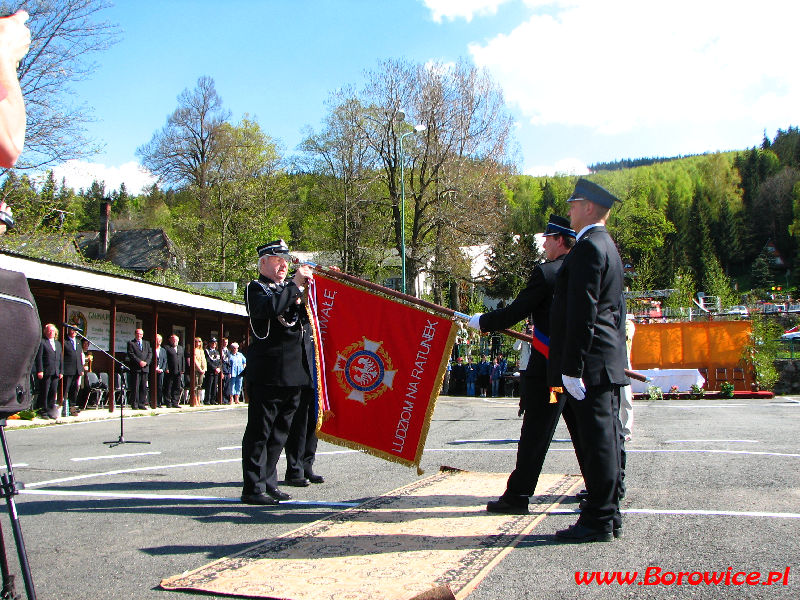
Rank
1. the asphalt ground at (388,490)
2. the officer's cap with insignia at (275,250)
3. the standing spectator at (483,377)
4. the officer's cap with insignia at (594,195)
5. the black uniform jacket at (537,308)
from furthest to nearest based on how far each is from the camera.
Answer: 1. the standing spectator at (483,377)
2. the officer's cap with insignia at (275,250)
3. the black uniform jacket at (537,308)
4. the officer's cap with insignia at (594,195)
5. the asphalt ground at (388,490)

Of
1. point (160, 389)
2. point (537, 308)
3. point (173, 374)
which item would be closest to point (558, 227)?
point (537, 308)

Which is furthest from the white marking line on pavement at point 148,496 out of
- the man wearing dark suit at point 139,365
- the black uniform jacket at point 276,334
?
the man wearing dark suit at point 139,365

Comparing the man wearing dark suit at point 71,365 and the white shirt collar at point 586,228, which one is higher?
the white shirt collar at point 586,228

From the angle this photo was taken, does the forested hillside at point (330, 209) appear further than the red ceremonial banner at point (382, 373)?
Yes

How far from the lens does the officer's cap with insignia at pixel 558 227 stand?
5785 mm

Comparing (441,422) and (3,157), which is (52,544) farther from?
(441,422)

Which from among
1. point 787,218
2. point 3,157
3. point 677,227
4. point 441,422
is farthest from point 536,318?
point 787,218

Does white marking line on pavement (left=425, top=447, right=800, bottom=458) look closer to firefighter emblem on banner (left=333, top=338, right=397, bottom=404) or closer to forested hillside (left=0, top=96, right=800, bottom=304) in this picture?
firefighter emblem on banner (left=333, top=338, right=397, bottom=404)

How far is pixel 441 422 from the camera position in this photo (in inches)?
569

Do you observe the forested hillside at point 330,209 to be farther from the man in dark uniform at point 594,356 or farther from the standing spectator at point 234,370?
the man in dark uniform at point 594,356

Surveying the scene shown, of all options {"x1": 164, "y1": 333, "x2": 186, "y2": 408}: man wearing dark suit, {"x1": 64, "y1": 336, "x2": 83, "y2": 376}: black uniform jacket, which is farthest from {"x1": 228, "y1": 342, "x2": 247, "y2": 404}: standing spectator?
{"x1": 64, "y1": 336, "x2": 83, "y2": 376}: black uniform jacket

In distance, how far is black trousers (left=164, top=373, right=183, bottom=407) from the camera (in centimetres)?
2173

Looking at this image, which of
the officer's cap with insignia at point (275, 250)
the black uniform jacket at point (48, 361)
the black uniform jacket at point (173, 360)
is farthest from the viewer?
the black uniform jacket at point (173, 360)

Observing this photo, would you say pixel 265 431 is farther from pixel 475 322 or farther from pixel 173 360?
pixel 173 360
